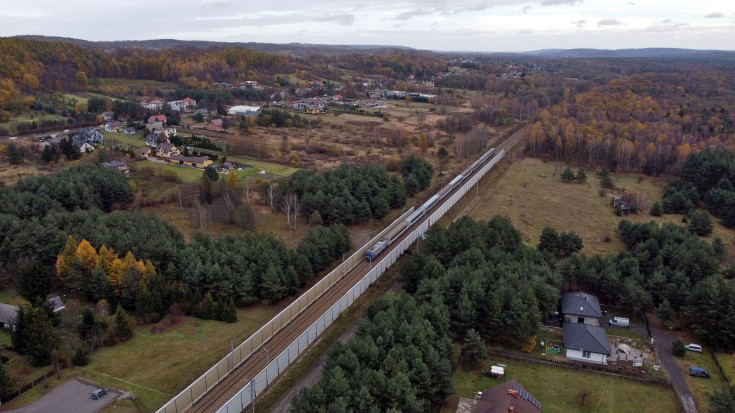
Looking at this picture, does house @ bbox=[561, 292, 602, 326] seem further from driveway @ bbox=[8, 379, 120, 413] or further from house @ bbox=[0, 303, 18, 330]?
house @ bbox=[0, 303, 18, 330]

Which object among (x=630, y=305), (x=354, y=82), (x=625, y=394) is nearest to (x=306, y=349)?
(x=625, y=394)

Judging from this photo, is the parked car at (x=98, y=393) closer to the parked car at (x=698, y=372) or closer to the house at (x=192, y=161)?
the parked car at (x=698, y=372)

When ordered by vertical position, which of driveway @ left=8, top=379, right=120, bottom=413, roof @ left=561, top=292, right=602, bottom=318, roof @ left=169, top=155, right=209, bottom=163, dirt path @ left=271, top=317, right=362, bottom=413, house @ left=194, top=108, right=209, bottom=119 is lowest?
dirt path @ left=271, top=317, right=362, bottom=413

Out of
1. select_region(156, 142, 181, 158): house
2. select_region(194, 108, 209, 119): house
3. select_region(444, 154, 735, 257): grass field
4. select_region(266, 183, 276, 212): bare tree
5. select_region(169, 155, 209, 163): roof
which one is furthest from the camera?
select_region(194, 108, 209, 119): house

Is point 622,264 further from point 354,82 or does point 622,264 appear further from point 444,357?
point 354,82

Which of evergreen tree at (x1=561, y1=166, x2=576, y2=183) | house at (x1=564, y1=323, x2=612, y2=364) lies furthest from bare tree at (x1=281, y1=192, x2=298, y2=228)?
evergreen tree at (x1=561, y1=166, x2=576, y2=183)

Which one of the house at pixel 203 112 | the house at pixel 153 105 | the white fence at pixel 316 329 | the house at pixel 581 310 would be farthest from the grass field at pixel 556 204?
the house at pixel 153 105
